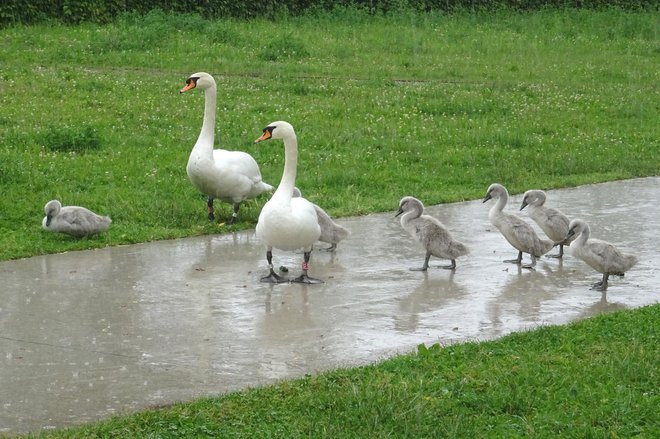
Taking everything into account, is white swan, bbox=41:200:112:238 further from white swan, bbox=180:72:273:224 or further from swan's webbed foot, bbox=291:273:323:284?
swan's webbed foot, bbox=291:273:323:284

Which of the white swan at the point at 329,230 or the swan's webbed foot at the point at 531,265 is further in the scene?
the white swan at the point at 329,230

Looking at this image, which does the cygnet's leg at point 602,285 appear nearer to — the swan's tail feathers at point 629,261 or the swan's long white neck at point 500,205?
the swan's tail feathers at point 629,261

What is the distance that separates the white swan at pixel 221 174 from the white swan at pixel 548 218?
2.74m

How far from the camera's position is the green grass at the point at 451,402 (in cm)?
638

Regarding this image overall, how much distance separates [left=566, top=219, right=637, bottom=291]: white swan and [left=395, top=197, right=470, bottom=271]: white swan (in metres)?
0.99

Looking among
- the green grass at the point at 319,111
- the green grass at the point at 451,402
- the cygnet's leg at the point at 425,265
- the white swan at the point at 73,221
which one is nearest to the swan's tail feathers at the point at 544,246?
the cygnet's leg at the point at 425,265

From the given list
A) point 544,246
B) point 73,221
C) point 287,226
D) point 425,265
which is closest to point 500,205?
point 544,246

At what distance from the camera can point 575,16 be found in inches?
1261

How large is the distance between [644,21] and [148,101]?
58.2ft

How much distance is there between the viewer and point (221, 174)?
38.5 ft

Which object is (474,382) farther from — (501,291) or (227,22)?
(227,22)

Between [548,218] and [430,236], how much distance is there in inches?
50.8

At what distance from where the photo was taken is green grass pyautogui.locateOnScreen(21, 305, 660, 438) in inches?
251

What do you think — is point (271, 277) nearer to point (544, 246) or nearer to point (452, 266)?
point (452, 266)
